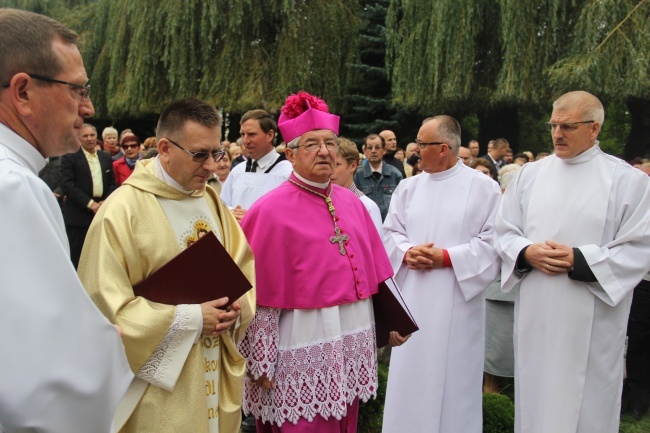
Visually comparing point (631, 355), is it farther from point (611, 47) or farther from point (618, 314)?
point (611, 47)

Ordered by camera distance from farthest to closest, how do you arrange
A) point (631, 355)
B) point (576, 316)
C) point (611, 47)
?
1. point (611, 47)
2. point (631, 355)
3. point (576, 316)

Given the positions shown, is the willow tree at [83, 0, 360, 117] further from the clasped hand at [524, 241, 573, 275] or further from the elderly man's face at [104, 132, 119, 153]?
the clasped hand at [524, 241, 573, 275]

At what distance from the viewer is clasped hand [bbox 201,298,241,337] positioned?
2.97m

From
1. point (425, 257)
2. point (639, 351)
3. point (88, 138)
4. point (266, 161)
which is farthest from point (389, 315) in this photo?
point (88, 138)

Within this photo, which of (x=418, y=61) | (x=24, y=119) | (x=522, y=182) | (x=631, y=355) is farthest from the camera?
(x=418, y=61)

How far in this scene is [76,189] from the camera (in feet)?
26.1

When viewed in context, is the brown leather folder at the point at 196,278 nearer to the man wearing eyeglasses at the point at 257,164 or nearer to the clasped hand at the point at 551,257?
the clasped hand at the point at 551,257

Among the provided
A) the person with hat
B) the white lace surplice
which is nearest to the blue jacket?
the person with hat

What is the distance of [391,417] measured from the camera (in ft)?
16.0

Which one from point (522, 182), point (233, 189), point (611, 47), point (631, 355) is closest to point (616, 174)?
point (522, 182)

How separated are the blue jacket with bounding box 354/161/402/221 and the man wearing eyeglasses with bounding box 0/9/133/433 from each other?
6.94 metres

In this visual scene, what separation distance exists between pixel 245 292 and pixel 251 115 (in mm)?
3154

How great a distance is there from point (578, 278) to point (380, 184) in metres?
4.75

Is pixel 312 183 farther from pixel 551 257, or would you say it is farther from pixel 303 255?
pixel 551 257
